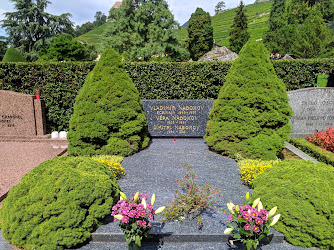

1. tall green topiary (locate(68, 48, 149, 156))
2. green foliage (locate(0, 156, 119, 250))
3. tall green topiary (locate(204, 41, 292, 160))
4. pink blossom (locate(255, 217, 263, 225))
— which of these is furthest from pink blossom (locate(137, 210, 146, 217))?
tall green topiary (locate(204, 41, 292, 160))

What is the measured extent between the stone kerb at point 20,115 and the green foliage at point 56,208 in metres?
5.38

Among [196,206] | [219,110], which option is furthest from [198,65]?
[196,206]

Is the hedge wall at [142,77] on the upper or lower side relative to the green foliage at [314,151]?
upper

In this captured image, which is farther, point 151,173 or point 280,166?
point 151,173

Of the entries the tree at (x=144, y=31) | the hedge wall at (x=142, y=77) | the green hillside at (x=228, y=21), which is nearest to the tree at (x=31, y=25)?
the tree at (x=144, y=31)

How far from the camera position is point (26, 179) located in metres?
3.82

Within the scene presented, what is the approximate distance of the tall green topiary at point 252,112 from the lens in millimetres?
6410

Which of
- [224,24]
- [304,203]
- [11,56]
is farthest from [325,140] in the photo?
[224,24]

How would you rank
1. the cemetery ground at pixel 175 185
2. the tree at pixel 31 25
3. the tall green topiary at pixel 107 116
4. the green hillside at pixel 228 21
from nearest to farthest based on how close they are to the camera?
the cemetery ground at pixel 175 185 → the tall green topiary at pixel 107 116 → the tree at pixel 31 25 → the green hillside at pixel 228 21

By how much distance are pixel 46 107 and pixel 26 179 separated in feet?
20.9

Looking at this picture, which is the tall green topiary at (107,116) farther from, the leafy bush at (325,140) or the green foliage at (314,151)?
the leafy bush at (325,140)

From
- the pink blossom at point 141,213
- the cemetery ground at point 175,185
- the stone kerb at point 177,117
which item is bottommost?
the cemetery ground at point 175,185

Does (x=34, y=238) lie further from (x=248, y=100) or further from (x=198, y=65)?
(x=198, y=65)

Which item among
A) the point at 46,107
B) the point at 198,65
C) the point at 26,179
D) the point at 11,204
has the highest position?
the point at 198,65
